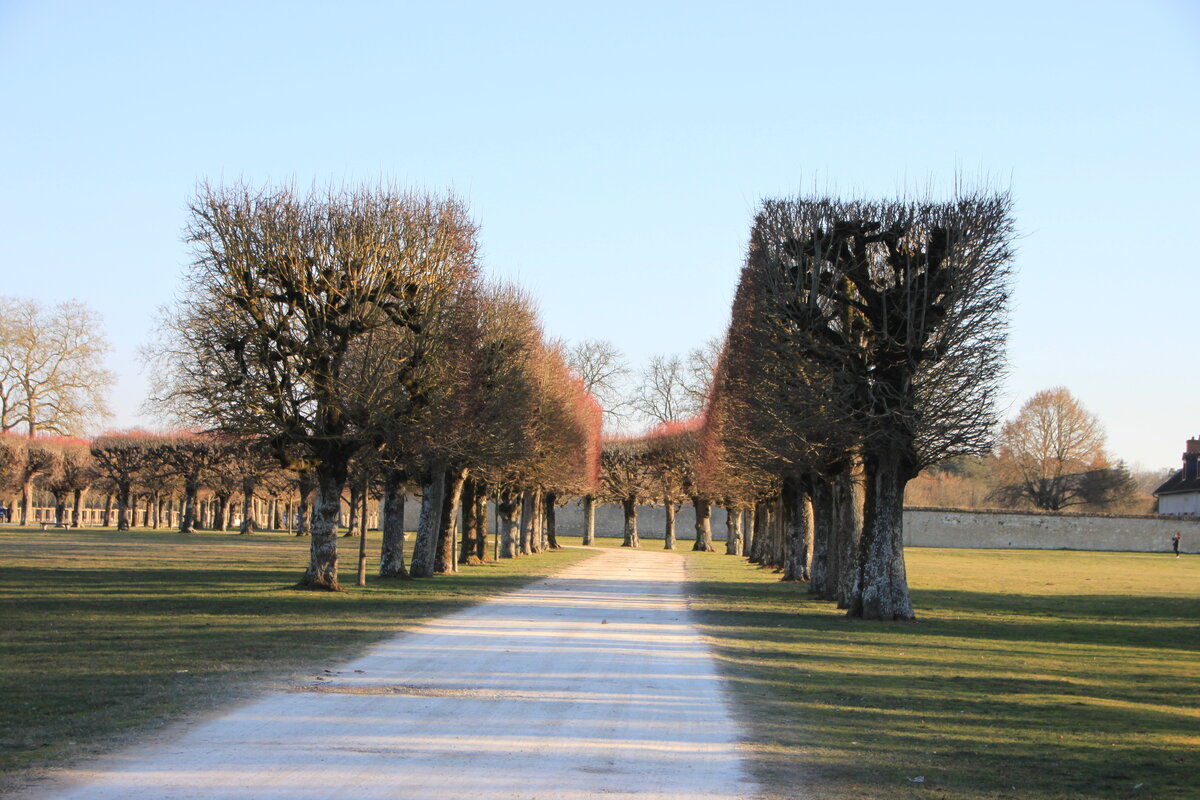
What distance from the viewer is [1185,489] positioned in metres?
107

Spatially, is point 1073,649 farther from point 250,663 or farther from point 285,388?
point 285,388

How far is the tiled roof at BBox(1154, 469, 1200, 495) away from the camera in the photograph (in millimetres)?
105963

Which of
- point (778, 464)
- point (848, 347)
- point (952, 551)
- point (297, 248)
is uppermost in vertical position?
point (297, 248)

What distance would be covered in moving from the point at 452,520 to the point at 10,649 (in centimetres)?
2290

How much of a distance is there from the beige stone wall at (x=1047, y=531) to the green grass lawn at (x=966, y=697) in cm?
5769

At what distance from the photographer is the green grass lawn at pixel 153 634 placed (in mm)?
10047

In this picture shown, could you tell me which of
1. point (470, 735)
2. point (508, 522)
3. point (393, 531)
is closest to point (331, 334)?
point (393, 531)

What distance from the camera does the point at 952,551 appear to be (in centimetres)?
8194

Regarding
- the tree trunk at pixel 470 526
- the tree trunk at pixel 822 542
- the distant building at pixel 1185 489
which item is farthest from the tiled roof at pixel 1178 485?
the tree trunk at pixel 822 542

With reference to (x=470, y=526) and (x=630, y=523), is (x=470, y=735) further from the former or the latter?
(x=630, y=523)

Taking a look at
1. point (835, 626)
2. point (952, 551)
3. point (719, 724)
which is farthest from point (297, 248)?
point (952, 551)

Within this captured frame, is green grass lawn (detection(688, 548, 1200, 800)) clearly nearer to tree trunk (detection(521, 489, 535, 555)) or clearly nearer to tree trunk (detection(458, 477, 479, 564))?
tree trunk (detection(458, 477, 479, 564))

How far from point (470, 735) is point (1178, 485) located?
382ft

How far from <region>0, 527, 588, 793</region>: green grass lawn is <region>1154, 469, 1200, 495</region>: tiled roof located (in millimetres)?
89242
